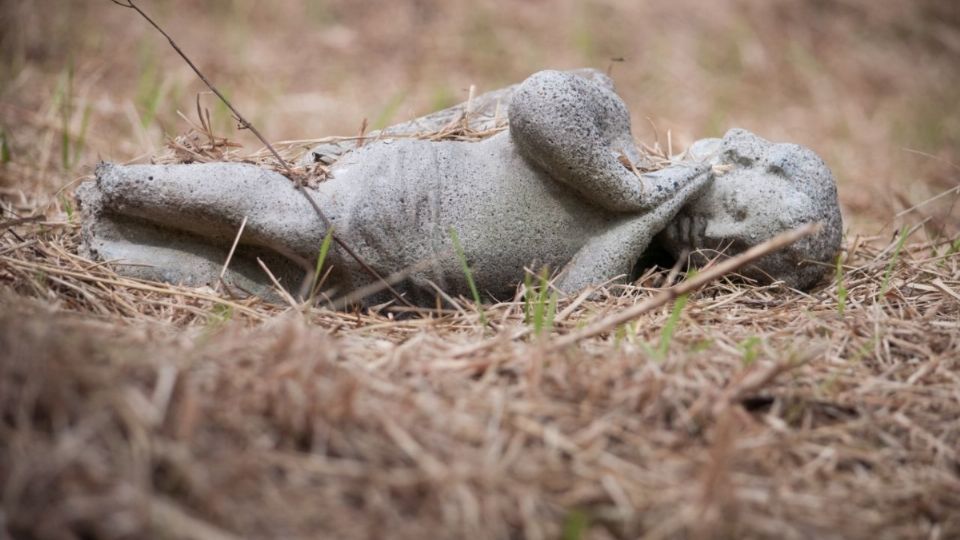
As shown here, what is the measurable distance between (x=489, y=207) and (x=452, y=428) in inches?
35.2

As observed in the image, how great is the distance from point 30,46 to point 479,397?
414 cm

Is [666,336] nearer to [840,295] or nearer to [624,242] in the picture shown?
[624,242]

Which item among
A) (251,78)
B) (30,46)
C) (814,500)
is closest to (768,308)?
(814,500)

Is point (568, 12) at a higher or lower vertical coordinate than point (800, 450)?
higher

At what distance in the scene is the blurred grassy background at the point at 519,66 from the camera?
14.1 ft

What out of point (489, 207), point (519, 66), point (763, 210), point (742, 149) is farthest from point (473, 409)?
point (519, 66)

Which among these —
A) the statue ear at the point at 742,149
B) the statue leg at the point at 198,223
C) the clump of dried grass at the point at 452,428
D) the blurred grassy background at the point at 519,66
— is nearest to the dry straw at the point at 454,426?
the clump of dried grass at the point at 452,428

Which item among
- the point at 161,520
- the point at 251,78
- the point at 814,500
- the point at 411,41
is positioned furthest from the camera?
the point at 411,41

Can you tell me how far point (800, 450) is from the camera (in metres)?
1.69

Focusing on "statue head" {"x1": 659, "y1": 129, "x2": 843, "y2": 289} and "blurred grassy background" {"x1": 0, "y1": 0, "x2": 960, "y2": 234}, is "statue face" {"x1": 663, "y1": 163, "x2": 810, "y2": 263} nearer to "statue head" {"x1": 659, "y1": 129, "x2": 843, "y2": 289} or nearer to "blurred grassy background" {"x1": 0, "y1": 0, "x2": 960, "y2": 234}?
"statue head" {"x1": 659, "y1": 129, "x2": 843, "y2": 289}

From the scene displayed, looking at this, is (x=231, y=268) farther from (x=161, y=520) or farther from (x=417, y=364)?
(x=161, y=520)

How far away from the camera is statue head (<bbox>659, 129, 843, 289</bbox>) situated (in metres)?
2.36

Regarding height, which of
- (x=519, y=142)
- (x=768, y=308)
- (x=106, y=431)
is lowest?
(x=768, y=308)

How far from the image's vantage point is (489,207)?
7.69ft
